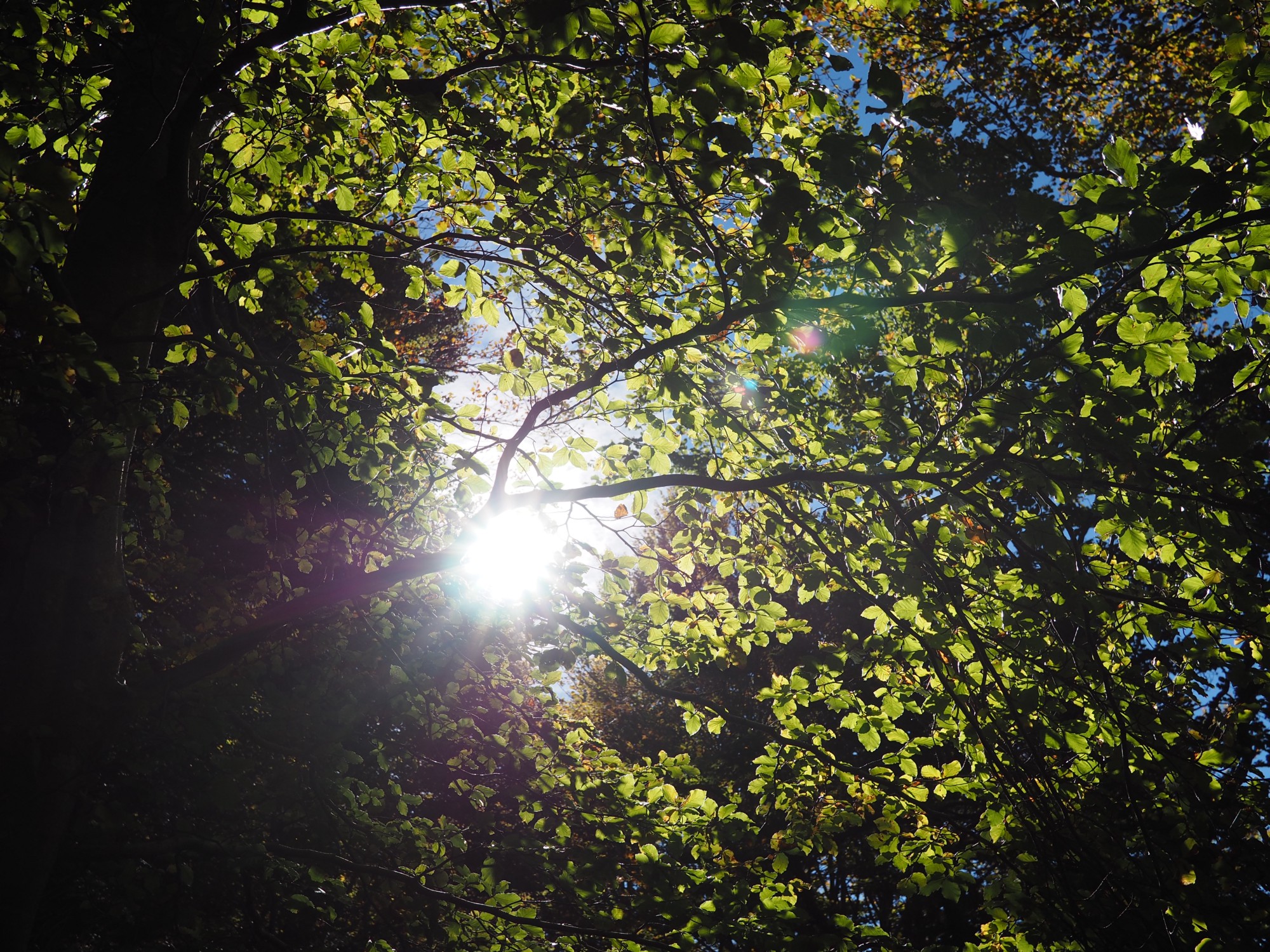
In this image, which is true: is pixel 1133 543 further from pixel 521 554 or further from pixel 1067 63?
pixel 1067 63

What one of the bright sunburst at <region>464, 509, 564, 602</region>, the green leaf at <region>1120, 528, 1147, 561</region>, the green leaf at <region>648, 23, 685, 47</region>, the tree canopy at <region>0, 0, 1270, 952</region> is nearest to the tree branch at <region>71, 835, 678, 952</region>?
the tree canopy at <region>0, 0, 1270, 952</region>

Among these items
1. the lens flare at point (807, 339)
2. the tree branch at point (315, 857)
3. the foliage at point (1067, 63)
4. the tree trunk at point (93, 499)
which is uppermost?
the foliage at point (1067, 63)

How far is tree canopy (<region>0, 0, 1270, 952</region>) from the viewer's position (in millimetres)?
3279

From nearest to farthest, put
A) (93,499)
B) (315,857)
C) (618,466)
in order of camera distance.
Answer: (93,499)
(315,857)
(618,466)

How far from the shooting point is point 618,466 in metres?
5.56

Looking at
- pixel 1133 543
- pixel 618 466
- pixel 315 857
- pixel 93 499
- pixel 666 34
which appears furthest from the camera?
pixel 618 466

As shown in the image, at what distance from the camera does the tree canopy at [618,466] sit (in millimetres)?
3279

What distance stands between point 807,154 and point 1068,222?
1627 mm

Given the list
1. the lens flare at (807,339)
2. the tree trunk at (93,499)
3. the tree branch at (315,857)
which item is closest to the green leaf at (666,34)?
Answer: the tree trunk at (93,499)

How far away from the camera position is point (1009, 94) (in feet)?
41.7

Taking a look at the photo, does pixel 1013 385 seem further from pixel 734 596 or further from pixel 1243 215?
pixel 734 596

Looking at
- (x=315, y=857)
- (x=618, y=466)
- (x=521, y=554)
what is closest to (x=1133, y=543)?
(x=618, y=466)

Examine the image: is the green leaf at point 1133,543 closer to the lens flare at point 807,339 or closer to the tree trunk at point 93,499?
the lens flare at point 807,339

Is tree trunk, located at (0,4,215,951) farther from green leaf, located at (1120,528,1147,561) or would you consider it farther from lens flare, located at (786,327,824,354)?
green leaf, located at (1120,528,1147,561)
